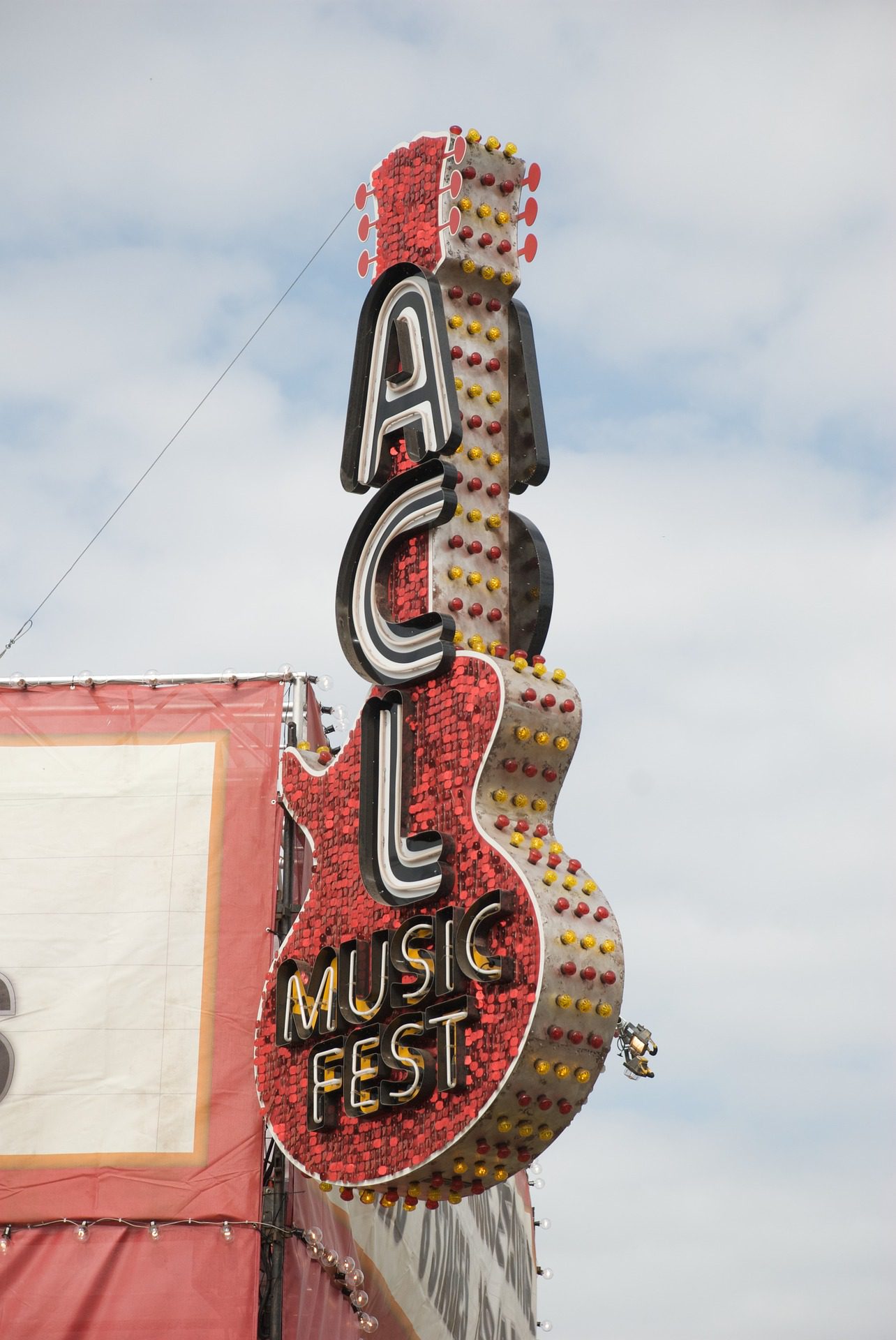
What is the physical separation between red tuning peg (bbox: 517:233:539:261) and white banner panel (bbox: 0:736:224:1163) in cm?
553

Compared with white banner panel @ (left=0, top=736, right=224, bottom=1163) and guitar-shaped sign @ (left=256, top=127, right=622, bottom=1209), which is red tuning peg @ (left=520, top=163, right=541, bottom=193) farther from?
white banner panel @ (left=0, top=736, right=224, bottom=1163)

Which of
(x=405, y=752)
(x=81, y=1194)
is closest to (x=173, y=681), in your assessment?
(x=405, y=752)

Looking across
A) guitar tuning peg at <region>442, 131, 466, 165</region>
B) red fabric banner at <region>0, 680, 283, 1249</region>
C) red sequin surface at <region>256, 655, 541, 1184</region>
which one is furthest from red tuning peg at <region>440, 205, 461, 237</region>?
red fabric banner at <region>0, 680, 283, 1249</region>

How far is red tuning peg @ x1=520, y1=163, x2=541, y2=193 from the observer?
18.0 metres

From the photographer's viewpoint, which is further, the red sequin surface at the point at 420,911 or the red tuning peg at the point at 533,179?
the red tuning peg at the point at 533,179

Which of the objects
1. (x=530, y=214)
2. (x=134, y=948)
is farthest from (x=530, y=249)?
(x=134, y=948)

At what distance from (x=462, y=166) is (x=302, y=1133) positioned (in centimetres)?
892

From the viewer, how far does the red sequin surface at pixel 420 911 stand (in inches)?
559

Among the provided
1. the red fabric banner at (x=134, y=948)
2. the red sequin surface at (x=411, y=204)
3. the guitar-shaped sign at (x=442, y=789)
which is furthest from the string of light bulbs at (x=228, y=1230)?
the red sequin surface at (x=411, y=204)

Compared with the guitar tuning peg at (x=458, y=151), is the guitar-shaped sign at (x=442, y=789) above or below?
below

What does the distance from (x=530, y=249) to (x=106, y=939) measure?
760cm

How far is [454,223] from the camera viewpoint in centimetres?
1750

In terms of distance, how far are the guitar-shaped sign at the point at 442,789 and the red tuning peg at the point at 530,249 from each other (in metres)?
0.02

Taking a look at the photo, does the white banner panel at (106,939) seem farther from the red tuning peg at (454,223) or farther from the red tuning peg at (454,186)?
the red tuning peg at (454,186)
